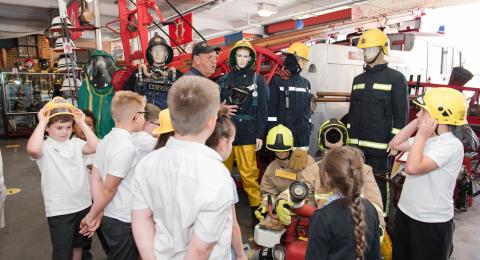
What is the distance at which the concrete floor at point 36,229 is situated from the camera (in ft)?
11.2

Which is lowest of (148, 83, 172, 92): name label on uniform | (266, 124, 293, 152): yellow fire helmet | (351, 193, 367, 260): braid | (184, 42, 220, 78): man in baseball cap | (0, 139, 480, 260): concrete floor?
(0, 139, 480, 260): concrete floor

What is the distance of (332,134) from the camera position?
3.32m

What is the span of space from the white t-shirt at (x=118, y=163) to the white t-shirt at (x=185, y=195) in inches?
23.5

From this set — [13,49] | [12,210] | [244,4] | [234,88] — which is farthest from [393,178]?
[13,49]

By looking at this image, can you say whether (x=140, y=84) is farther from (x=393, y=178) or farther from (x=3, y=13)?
(x=3, y=13)

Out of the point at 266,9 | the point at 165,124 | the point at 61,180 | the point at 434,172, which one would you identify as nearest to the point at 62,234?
the point at 61,180

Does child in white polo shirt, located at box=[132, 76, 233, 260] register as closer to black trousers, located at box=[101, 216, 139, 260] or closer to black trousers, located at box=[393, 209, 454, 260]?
black trousers, located at box=[101, 216, 139, 260]

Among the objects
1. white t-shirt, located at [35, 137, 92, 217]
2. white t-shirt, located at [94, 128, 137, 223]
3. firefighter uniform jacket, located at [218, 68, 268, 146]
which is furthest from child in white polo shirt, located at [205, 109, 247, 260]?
firefighter uniform jacket, located at [218, 68, 268, 146]

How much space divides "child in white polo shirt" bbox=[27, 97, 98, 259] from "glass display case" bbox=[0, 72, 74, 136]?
1045cm

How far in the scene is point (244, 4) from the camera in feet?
36.8

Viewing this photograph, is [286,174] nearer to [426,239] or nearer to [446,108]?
[426,239]

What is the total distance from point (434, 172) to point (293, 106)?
2.18 metres

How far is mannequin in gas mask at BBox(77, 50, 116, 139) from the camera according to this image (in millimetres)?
4430

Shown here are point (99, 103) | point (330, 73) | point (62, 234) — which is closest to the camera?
point (62, 234)
